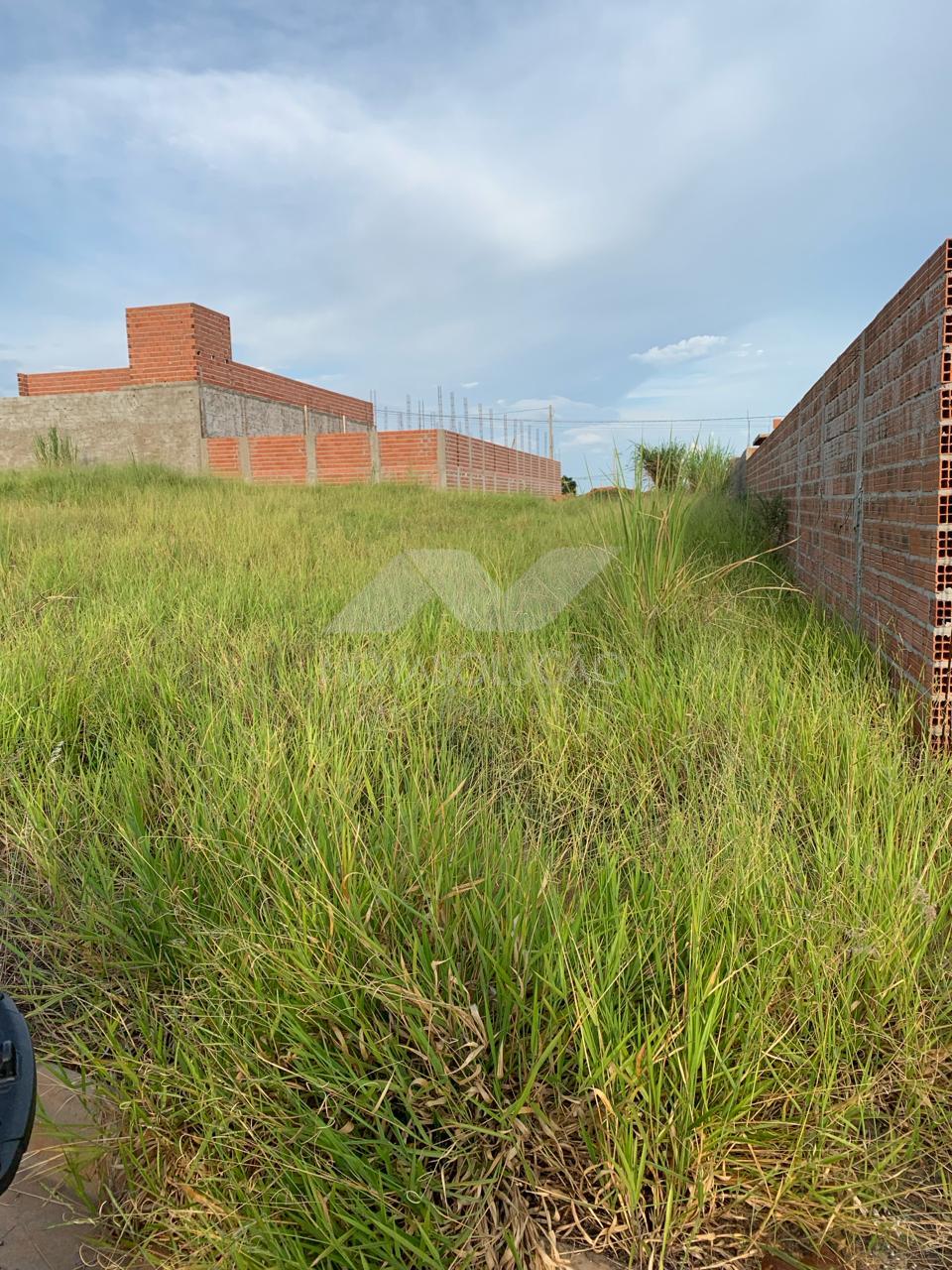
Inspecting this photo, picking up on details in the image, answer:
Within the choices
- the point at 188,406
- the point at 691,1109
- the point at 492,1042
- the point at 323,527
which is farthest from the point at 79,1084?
the point at 188,406

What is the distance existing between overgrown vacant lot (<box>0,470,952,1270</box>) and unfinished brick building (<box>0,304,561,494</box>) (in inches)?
607

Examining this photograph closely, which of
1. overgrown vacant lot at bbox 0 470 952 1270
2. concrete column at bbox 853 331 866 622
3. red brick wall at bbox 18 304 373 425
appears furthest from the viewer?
red brick wall at bbox 18 304 373 425

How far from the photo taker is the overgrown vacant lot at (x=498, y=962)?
1.11 metres

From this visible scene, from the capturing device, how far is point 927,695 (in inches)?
87.7

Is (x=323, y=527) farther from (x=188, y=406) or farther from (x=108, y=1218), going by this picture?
(x=188, y=406)

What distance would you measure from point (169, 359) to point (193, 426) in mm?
1951

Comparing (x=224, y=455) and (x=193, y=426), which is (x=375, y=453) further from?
(x=193, y=426)

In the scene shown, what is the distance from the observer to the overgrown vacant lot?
111cm

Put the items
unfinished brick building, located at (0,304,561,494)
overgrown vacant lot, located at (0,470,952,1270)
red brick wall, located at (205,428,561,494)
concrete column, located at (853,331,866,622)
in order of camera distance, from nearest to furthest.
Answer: overgrown vacant lot, located at (0,470,952,1270)
concrete column, located at (853,331,866,622)
red brick wall, located at (205,428,561,494)
unfinished brick building, located at (0,304,561,494)

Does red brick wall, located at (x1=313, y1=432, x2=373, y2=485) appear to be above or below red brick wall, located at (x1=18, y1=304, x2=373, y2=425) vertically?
below

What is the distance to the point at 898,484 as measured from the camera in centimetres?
255

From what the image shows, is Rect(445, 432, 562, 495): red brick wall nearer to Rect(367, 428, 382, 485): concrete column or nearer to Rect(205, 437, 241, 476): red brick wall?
Rect(367, 428, 382, 485): concrete column

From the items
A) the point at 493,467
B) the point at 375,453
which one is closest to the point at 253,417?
the point at 375,453

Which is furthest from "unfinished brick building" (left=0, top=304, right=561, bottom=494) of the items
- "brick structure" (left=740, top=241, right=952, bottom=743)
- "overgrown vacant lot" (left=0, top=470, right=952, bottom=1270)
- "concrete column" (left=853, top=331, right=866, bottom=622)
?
"overgrown vacant lot" (left=0, top=470, right=952, bottom=1270)
